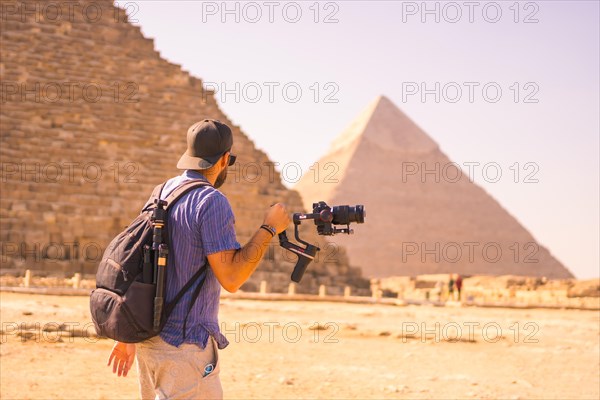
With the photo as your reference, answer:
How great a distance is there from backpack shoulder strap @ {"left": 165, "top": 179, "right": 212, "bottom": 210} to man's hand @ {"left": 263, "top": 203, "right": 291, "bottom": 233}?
0.25 m

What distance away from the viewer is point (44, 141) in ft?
94.3

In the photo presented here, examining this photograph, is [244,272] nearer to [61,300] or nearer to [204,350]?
[204,350]

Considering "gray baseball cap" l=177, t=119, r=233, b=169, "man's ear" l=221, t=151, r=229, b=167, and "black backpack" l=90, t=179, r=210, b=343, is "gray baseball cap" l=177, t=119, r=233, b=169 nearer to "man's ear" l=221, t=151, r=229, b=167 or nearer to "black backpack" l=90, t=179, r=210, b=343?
"man's ear" l=221, t=151, r=229, b=167

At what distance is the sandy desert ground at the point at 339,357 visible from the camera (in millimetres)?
7684

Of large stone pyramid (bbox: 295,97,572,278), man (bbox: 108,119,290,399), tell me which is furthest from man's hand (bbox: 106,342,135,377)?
large stone pyramid (bbox: 295,97,572,278)

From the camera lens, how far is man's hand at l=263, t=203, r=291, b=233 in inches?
142

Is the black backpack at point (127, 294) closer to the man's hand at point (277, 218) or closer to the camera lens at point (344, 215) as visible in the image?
the man's hand at point (277, 218)

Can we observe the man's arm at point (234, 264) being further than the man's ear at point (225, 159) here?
No

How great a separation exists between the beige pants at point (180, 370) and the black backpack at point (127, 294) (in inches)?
3.7

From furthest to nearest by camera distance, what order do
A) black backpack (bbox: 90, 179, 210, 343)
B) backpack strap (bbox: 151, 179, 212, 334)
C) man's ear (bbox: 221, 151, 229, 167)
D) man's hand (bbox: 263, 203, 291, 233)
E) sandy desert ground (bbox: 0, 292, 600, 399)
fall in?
sandy desert ground (bbox: 0, 292, 600, 399), man's ear (bbox: 221, 151, 229, 167), man's hand (bbox: 263, 203, 291, 233), backpack strap (bbox: 151, 179, 212, 334), black backpack (bbox: 90, 179, 210, 343)

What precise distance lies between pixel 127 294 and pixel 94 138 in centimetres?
2683

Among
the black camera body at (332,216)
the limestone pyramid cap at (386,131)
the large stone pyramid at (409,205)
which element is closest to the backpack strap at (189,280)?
the black camera body at (332,216)

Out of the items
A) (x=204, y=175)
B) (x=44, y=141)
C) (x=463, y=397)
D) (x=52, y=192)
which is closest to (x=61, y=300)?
(x=463, y=397)

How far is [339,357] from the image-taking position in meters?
10.0
